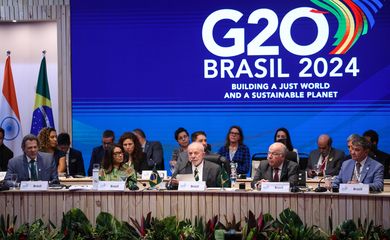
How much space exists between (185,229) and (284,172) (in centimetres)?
172

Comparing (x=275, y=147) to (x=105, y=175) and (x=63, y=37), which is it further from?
(x=63, y=37)

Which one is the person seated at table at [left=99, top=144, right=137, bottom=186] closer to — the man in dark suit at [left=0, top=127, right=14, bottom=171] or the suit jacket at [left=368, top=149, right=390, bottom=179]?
the man in dark suit at [left=0, top=127, right=14, bottom=171]

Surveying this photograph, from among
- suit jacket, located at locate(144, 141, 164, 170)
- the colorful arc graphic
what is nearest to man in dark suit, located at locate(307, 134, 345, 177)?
the colorful arc graphic

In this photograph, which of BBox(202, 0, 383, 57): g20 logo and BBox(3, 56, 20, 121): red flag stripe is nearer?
BBox(202, 0, 383, 57): g20 logo

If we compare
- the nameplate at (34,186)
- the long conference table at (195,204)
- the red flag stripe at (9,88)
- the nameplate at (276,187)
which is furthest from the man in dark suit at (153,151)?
the nameplate at (276,187)

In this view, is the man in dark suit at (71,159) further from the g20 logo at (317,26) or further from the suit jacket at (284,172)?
the suit jacket at (284,172)

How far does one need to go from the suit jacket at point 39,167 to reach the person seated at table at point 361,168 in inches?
115

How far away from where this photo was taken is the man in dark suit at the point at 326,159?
9430 mm

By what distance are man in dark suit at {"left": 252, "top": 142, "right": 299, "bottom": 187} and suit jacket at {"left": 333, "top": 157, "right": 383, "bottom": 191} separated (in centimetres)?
41

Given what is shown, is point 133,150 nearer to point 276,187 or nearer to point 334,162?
point 334,162

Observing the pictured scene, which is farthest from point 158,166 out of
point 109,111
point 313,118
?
point 313,118

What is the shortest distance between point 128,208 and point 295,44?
4685 mm

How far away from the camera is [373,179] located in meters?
7.39

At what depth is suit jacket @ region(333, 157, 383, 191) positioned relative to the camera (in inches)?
285
